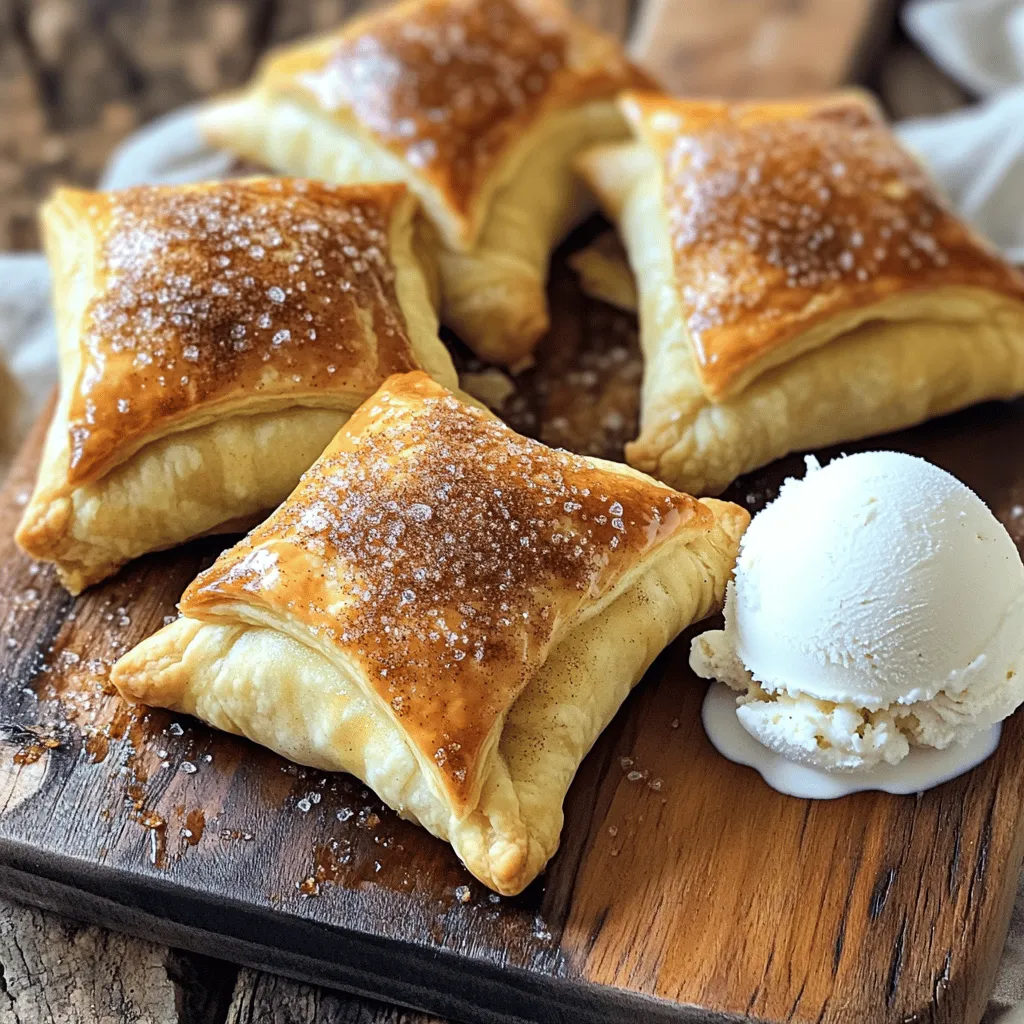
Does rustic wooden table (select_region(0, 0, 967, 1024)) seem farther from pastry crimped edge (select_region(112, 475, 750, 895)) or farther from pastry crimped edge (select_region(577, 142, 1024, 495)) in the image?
pastry crimped edge (select_region(112, 475, 750, 895))

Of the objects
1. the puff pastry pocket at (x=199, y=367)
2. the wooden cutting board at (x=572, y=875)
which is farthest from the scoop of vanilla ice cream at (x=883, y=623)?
A: the puff pastry pocket at (x=199, y=367)

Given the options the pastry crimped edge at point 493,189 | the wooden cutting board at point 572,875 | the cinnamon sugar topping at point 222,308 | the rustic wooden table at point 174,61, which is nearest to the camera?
the wooden cutting board at point 572,875

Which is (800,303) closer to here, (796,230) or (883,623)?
(796,230)

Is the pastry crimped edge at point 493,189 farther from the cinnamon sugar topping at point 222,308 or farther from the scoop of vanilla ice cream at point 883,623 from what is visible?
the scoop of vanilla ice cream at point 883,623

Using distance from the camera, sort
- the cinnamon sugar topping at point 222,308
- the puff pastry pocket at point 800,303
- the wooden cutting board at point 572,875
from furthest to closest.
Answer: the puff pastry pocket at point 800,303, the cinnamon sugar topping at point 222,308, the wooden cutting board at point 572,875

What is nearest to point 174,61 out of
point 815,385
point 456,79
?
point 456,79

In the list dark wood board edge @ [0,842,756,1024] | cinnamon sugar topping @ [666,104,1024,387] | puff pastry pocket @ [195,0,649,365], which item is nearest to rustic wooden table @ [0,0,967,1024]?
puff pastry pocket @ [195,0,649,365]
